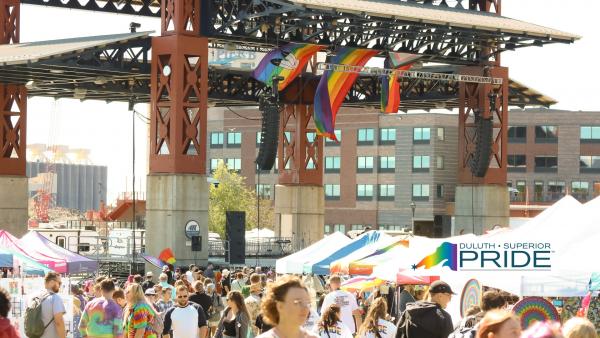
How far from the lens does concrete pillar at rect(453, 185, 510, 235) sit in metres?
54.8

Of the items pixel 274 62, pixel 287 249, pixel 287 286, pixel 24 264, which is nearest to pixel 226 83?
pixel 287 249

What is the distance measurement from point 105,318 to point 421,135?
8708 centimetres

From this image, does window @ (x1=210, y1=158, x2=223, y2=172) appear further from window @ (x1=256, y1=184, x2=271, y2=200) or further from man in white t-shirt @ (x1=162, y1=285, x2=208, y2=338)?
man in white t-shirt @ (x1=162, y1=285, x2=208, y2=338)

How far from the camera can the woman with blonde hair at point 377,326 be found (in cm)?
1647

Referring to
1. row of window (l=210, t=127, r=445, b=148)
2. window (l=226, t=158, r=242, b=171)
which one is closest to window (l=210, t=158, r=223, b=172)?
window (l=226, t=158, r=242, b=171)

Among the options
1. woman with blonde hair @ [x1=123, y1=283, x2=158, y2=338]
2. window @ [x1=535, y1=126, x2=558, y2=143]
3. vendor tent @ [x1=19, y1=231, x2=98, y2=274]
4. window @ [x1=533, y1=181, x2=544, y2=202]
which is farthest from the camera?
window @ [x1=533, y1=181, x2=544, y2=202]

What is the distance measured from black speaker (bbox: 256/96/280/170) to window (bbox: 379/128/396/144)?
188 feet

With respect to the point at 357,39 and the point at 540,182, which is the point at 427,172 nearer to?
the point at 540,182

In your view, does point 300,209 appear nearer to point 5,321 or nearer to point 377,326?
point 377,326

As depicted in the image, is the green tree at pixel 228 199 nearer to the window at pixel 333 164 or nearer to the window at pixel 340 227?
the window at pixel 340 227

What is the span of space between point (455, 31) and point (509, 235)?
30515 mm

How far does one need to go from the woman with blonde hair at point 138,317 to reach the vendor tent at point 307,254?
590 inches

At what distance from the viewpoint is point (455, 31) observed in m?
49.4

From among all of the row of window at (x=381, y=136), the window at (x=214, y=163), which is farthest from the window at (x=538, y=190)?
the window at (x=214, y=163)
